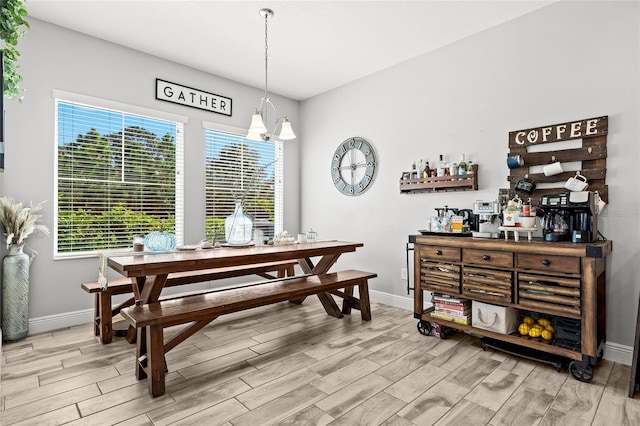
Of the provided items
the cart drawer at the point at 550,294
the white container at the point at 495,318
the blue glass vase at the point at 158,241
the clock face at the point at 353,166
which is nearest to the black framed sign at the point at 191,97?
the clock face at the point at 353,166

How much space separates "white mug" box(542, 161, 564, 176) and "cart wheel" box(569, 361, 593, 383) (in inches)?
54.4

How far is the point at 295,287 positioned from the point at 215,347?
791 mm

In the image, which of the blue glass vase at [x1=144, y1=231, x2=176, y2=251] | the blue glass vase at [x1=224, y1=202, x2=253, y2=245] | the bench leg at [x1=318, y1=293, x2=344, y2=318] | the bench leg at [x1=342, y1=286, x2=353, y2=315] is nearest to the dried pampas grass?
the blue glass vase at [x1=144, y1=231, x2=176, y2=251]

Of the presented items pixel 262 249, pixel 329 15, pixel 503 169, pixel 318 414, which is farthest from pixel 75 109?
pixel 503 169

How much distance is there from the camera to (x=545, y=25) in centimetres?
281

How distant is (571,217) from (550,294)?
57cm

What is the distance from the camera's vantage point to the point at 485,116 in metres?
3.18

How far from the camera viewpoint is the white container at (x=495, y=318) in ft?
8.37

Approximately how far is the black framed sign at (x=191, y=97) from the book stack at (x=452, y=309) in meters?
3.32

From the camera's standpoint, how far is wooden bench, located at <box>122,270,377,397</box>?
6.66 feet

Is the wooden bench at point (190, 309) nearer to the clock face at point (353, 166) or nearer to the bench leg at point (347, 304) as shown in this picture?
the bench leg at point (347, 304)

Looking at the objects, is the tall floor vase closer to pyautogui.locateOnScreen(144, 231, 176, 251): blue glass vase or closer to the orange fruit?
pyautogui.locateOnScreen(144, 231, 176, 251): blue glass vase

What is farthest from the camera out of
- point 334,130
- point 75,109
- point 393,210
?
point 334,130

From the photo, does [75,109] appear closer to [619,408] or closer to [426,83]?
[426,83]
